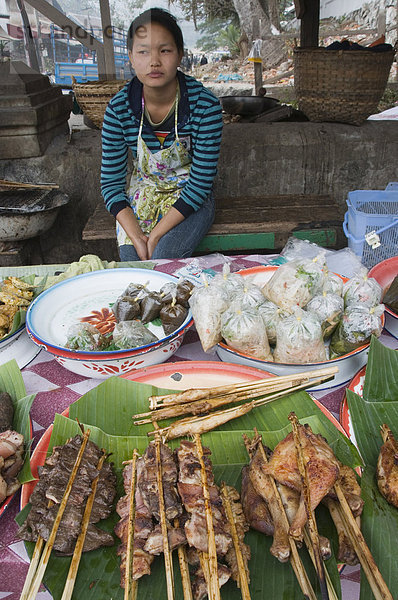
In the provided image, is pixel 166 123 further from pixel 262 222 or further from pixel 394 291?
pixel 394 291

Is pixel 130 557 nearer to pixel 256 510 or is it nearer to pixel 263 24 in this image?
pixel 256 510

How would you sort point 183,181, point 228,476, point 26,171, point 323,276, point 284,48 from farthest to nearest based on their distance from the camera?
point 284,48, point 26,171, point 183,181, point 323,276, point 228,476

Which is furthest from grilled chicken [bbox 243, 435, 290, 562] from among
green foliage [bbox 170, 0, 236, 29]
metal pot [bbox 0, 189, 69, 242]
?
green foliage [bbox 170, 0, 236, 29]

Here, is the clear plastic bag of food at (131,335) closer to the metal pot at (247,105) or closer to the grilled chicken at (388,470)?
the grilled chicken at (388,470)

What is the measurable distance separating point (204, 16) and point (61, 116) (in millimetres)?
26235

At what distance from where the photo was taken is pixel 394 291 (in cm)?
192

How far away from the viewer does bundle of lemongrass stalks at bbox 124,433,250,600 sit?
0.88 m

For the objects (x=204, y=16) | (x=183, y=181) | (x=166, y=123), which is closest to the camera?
(x=166, y=123)

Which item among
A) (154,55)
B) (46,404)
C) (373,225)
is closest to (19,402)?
(46,404)

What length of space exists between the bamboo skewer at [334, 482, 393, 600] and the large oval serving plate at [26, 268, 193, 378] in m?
0.86

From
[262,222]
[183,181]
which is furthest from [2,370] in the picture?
[262,222]

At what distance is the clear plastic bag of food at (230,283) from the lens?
179 cm

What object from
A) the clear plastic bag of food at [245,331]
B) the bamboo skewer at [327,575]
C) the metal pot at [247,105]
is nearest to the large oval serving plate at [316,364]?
the clear plastic bag of food at [245,331]

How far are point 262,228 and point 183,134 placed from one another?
109 centimetres
